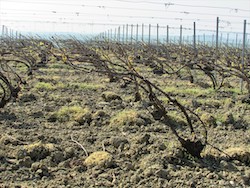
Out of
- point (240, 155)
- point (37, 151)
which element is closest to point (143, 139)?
point (240, 155)

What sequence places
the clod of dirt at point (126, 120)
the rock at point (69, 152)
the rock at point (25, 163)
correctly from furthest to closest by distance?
the clod of dirt at point (126, 120) < the rock at point (69, 152) < the rock at point (25, 163)

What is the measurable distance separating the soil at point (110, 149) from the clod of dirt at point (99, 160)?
10 mm

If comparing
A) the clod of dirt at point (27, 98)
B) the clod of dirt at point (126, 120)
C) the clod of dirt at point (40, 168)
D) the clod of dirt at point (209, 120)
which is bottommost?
the clod of dirt at point (27, 98)

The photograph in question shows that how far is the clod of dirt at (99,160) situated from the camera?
13.2ft

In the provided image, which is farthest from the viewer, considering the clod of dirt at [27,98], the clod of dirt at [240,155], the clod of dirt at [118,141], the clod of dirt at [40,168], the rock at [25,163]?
the clod of dirt at [27,98]

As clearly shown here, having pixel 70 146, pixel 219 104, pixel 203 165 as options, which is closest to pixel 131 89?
pixel 219 104

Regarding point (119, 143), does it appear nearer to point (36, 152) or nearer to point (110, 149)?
point (110, 149)

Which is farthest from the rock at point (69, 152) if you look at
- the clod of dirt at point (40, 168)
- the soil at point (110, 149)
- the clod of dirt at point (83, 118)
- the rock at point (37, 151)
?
the clod of dirt at point (83, 118)

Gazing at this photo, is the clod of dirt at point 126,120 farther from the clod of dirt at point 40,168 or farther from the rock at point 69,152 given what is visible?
the clod of dirt at point 40,168

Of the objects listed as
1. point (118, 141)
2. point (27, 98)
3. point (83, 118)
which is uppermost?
point (118, 141)

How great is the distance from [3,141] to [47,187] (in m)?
1.46

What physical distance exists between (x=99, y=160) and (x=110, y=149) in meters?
0.59

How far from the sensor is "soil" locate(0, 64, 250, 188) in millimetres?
3711

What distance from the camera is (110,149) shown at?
184 inches
